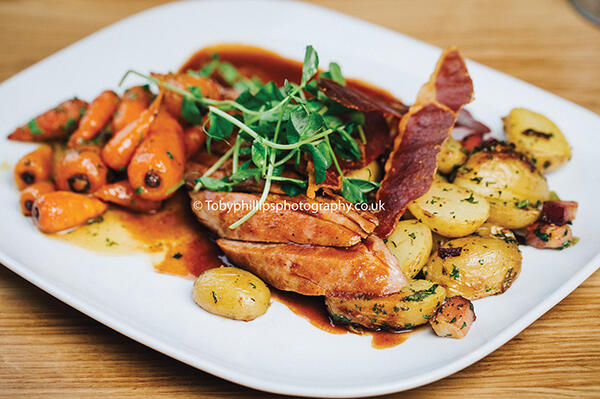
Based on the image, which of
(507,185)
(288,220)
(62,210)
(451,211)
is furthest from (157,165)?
(507,185)

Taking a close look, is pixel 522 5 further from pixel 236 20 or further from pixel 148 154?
pixel 148 154

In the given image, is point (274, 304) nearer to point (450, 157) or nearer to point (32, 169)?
point (450, 157)

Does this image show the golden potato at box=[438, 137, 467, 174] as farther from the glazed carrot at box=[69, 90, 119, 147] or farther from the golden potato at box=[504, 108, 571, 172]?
the glazed carrot at box=[69, 90, 119, 147]

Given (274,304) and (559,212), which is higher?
(559,212)

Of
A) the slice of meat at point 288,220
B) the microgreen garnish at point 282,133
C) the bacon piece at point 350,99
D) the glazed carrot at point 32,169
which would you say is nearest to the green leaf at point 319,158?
the microgreen garnish at point 282,133

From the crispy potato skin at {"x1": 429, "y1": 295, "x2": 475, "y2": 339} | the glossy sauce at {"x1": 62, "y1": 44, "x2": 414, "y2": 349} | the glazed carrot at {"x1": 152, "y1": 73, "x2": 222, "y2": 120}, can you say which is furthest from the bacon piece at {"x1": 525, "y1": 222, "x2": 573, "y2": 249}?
the glazed carrot at {"x1": 152, "y1": 73, "x2": 222, "y2": 120}

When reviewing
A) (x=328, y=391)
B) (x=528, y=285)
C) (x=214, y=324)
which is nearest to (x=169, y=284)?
(x=214, y=324)
